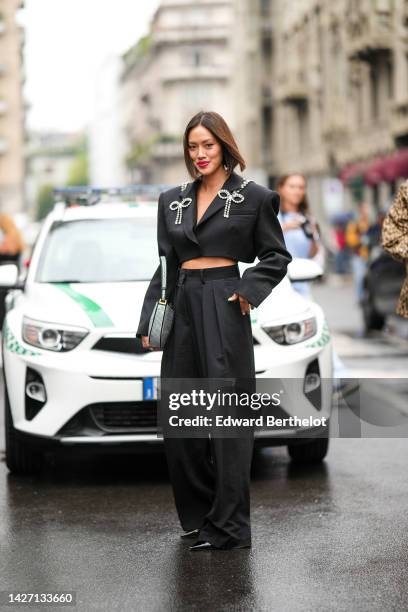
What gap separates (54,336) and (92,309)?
0.87ft

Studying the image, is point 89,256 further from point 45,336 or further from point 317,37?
point 317,37

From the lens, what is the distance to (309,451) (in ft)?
26.1

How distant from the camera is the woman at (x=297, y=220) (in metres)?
9.96

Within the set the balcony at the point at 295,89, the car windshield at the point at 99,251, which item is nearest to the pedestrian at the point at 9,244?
the car windshield at the point at 99,251

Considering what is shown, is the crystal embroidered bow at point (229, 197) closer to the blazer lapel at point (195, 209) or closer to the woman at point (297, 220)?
the blazer lapel at point (195, 209)

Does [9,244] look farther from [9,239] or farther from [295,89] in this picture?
[295,89]

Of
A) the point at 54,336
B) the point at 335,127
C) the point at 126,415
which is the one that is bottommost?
the point at 335,127

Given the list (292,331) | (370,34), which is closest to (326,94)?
(370,34)

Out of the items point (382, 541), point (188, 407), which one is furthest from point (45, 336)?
point (382, 541)

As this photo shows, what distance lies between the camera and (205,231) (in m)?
5.71

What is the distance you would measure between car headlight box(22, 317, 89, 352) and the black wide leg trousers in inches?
60.7

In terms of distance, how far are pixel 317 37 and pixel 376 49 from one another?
39.5 ft

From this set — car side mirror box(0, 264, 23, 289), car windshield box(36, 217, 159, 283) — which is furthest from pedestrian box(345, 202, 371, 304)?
car side mirror box(0, 264, 23, 289)

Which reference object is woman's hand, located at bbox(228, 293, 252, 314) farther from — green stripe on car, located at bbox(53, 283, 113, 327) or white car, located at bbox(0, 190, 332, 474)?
green stripe on car, located at bbox(53, 283, 113, 327)
